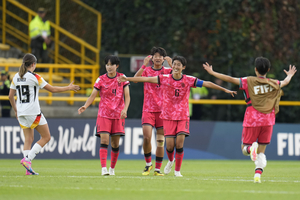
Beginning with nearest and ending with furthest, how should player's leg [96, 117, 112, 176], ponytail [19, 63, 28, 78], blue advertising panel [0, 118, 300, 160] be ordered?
ponytail [19, 63, 28, 78], player's leg [96, 117, 112, 176], blue advertising panel [0, 118, 300, 160]

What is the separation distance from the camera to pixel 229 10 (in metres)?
20.7

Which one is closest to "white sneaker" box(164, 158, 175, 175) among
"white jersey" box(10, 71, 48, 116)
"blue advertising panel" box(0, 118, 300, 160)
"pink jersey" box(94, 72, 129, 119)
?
"pink jersey" box(94, 72, 129, 119)

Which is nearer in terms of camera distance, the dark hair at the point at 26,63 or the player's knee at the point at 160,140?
the dark hair at the point at 26,63

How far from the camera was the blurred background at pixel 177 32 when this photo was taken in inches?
759

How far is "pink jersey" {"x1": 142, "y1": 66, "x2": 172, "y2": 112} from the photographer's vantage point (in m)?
9.38

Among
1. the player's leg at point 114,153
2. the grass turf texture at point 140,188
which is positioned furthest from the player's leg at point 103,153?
the grass turf texture at point 140,188

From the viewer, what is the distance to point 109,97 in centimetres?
895

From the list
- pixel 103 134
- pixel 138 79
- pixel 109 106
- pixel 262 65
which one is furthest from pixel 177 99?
pixel 262 65

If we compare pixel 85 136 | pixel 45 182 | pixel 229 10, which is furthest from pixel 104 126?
pixel 229 10

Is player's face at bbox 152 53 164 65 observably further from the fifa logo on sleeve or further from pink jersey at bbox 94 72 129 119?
the fifa logo on sleeve

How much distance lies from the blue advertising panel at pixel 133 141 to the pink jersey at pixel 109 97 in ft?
18.3

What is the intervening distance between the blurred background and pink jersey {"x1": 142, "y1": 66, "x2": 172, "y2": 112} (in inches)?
323

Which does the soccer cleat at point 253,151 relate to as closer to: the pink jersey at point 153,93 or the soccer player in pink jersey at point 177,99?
the soccer player in pink jersey at point 177,99

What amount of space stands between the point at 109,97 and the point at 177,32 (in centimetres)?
1332
